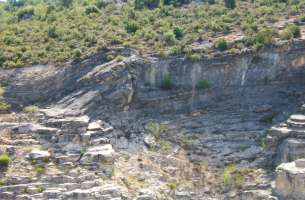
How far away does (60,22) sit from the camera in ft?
171

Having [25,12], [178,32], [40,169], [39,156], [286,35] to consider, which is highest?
[286,35]

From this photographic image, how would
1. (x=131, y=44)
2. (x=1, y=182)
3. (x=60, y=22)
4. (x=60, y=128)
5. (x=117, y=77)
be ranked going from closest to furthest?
(x=1, y=182), (x=60, y=128), (x=117, y=77), (x=131, y=44), (x=60, y=22)

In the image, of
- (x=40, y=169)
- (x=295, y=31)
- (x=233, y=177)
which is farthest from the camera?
(x=295, y=31)

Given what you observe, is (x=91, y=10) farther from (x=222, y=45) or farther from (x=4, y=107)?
(x=4, y=107)

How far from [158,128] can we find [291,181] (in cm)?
904

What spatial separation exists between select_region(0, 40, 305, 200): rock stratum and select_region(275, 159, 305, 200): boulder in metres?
0.04

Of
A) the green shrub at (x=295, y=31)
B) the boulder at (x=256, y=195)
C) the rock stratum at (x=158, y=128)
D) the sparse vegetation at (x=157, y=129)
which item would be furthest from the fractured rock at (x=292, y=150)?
the green shrub at (x=295, y=31)

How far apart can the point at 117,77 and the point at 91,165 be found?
7412mm

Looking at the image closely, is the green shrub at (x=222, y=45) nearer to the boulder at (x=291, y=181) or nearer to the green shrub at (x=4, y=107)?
the boulder at (x=291, y=181)

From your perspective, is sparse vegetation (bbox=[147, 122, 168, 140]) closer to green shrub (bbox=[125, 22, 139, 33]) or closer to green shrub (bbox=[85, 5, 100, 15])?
green shrub (bbox=[125, 22, 139, 33])

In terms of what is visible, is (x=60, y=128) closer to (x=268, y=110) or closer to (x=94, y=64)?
(x=94, y=64)

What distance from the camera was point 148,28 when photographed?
47.1 meters

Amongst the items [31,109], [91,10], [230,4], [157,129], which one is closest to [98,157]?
[157,129]


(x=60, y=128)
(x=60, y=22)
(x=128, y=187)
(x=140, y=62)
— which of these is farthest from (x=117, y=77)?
(x=60, y=22)
